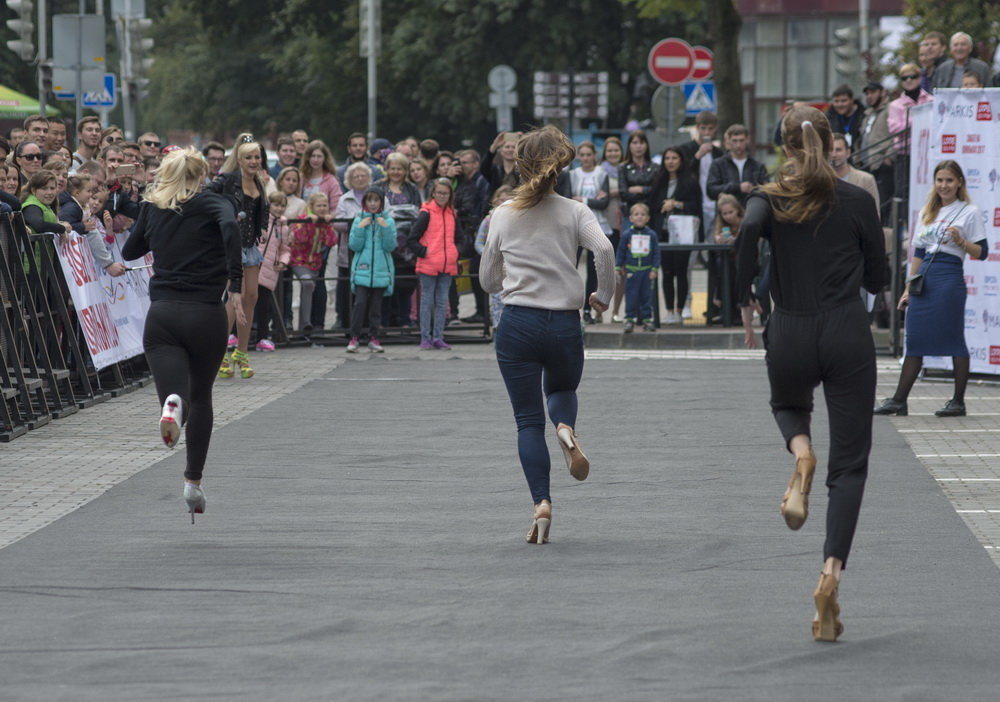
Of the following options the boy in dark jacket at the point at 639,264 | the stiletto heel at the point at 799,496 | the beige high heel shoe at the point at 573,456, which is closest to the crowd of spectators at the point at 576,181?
the boy in dark jacket at the point at 639,264

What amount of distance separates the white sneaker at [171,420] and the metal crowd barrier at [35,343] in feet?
11.1

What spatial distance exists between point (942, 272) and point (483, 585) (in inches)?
259

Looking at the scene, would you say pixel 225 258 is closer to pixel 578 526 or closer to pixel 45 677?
pixel 578 526

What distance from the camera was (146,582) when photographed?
731 cm

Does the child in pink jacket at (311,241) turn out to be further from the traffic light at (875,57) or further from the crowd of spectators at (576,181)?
the traffic light at (875,57)

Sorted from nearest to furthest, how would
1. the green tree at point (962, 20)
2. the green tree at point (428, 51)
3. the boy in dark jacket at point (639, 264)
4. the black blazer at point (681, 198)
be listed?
1. the boy in dark jacket at point (639, 264)
2. the black blazer at point (681, 198)
3. the green tree at point (962, 20)
4. the green tree at point (428, 51)

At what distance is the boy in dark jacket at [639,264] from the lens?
19.0 meters

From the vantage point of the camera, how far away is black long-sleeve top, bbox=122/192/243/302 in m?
8.95

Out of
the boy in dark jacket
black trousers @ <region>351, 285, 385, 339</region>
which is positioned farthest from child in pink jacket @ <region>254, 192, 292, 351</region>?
the boy in dark jacket

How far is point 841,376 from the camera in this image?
6594 millimetres

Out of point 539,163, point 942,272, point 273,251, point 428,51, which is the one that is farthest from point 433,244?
point 428,51

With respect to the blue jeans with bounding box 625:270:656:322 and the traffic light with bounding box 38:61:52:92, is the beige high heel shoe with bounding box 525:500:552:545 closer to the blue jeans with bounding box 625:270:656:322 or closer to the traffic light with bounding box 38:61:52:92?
the blue jeans with bounding box 625:270:656:322

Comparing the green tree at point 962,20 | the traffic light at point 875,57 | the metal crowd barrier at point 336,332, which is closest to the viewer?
the metal crowd barrier at point 336,332

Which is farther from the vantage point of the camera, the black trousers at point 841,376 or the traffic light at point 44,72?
the traffic light at point 44,72
